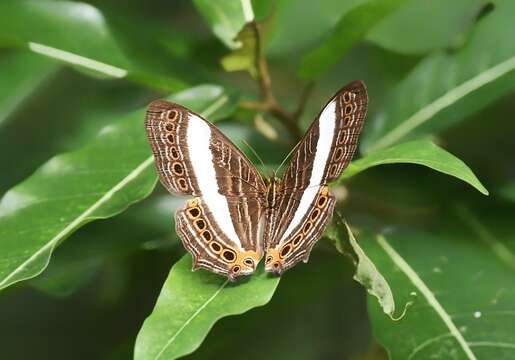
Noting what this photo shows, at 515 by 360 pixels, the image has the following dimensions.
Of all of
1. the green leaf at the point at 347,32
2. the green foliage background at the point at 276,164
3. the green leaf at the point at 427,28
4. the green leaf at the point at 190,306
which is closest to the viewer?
the green leaf at the point at 190,306

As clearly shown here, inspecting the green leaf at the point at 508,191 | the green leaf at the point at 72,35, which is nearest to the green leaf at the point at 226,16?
the green leaf at the point at 72,35

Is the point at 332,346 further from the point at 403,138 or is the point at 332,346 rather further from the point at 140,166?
the point at 140,166

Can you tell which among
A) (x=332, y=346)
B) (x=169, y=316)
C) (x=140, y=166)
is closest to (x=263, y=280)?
(x=169, y=316)

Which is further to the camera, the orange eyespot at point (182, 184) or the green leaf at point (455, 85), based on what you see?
the green leaf at point (455, 85)

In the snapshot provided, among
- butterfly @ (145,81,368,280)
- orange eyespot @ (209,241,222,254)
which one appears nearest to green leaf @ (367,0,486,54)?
butterfly @ (145,81,368,280)

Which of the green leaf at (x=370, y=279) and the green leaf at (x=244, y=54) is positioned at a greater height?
the green leaf at (x=244, y=54)

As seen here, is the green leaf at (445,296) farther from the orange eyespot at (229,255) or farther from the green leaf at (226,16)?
the green leaf at (226,16)

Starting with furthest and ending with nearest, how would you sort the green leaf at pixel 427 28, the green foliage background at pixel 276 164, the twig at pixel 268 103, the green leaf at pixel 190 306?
the green leaf at pixel 427 28 → the twig at pixel 268 103 → the green foliage background at pixel 276 164 → the green leaf at pixel 190 306

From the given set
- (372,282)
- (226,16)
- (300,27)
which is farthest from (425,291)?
(300,27)

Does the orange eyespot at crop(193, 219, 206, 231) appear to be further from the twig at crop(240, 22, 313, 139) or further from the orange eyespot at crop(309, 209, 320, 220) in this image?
the twig at crop(240, 22, 313, 139)
